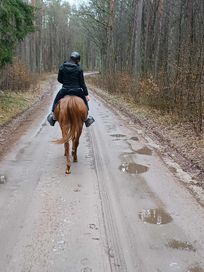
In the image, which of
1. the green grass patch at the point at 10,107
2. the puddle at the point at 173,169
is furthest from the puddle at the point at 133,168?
the green grass patch at the point at 10,107

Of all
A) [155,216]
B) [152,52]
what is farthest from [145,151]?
[152,52]

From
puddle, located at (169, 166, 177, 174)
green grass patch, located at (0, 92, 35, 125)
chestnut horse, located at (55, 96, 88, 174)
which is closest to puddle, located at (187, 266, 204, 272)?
puddle, located at (169, 166, 177, 174)

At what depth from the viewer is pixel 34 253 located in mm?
4828

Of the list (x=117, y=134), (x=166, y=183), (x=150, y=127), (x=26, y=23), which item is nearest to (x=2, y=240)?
(x=166, y=183)

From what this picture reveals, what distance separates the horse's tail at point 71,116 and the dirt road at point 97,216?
2.46 feet

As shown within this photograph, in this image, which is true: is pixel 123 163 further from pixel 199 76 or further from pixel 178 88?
pixel 178 88

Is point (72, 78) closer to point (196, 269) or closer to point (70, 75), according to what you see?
point (70, 75)

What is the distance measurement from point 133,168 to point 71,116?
176cm

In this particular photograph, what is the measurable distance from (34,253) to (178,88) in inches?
454

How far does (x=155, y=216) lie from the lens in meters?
6.17

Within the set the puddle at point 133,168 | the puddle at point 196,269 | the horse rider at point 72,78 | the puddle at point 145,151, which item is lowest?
the puddle at point 145,151

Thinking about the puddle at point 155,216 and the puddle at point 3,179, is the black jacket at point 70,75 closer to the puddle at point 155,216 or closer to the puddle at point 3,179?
the puddle at point 3,179

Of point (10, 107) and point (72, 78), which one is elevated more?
point (72, 78)

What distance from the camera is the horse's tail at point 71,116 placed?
8711 mm
